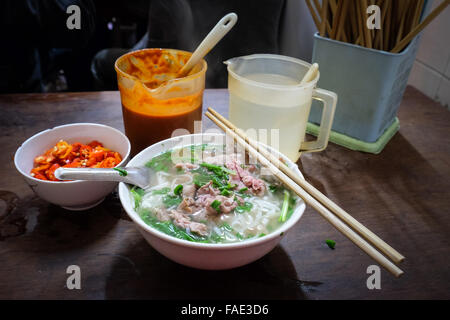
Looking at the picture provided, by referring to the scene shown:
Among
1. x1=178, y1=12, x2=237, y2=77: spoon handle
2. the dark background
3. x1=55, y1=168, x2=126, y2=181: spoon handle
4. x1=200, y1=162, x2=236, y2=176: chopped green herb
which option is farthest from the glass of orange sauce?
the dark background

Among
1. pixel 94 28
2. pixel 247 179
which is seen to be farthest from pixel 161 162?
pixel 94 28

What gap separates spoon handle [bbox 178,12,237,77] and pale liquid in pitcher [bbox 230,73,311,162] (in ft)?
0.67

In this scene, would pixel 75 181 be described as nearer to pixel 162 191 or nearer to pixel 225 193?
pixel 162 191

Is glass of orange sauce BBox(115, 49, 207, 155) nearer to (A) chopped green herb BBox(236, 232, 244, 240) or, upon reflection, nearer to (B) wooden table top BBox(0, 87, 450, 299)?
(B) wooden table top BBox(0, 87, 450, 299)

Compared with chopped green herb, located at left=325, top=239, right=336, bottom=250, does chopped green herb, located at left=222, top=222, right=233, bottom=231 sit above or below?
above

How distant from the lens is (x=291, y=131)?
1.33m

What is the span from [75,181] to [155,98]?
43 cm

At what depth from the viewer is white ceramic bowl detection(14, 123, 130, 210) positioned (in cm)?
101

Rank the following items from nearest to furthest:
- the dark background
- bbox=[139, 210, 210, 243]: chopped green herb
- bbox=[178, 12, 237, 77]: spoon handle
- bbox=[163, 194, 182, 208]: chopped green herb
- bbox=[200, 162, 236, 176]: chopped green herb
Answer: bbox=[139, 210, 210, 243]: chopped green herb
bbox=[163, 194, 182, 208]: chopped green herb
bbox=[200, 162, 236, 176]: chopped green herb
bbox=[178, 12, 237, 77]: spoon handle
the dark background

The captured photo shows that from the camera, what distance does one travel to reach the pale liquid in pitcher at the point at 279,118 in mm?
1278

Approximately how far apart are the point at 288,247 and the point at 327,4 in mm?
955

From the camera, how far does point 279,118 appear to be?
129 cm

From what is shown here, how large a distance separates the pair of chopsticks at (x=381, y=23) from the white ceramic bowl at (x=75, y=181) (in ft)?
3.12
